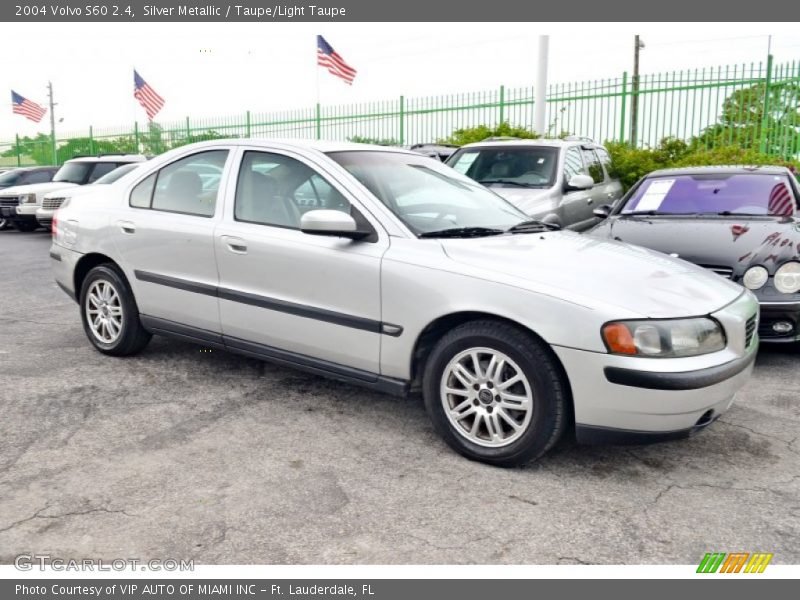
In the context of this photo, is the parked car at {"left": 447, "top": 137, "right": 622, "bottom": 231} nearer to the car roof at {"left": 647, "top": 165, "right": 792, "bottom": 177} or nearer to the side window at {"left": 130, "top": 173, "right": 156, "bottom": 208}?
the car roof at {"left": 647, "top": 165, "right": 792, "bottom": 177}

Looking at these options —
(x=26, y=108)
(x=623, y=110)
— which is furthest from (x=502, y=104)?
(x=26, y=108)

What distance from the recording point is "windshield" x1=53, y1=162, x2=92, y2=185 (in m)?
15.1

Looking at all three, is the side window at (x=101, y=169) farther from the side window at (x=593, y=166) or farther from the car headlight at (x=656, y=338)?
the car headlight at (x=656, y=338)

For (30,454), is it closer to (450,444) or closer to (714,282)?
(450,444)

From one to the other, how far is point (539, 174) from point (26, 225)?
11.3 metres

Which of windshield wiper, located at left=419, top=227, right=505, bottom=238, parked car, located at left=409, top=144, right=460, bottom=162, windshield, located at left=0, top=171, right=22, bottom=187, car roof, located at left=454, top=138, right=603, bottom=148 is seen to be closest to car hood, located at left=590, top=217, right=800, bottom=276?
windshield wiper, located at left=419, top=227, right=505, bottom=238

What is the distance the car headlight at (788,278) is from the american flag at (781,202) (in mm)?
1053

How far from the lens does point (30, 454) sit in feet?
11.7

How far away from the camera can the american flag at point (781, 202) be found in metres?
5.94

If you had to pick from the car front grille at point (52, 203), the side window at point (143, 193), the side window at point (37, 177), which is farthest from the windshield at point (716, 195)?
the side window at point (37, 177)

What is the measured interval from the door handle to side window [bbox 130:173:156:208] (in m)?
0.94

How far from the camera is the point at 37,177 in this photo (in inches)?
657
